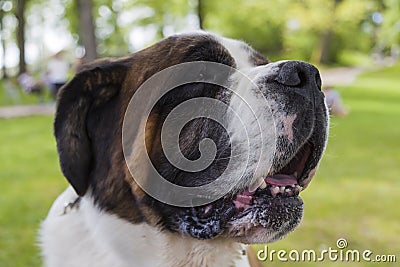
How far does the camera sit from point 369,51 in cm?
4394

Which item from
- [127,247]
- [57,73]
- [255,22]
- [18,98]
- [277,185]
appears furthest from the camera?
[255,22]

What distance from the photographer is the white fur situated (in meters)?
2.01

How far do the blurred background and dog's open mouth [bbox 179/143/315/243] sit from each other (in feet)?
0.94

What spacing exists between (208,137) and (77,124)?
50cm

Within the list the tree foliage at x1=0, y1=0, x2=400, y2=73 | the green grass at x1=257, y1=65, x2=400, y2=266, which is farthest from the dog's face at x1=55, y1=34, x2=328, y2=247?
the tree foliage at x1=0, y1=0, x2=400, y2=73

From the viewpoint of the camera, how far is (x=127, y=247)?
2.01 meters

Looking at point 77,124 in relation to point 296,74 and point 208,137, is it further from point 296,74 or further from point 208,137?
point 296,74

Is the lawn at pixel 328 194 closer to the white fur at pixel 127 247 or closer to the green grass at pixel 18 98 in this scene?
the white fur at pixel 127 247

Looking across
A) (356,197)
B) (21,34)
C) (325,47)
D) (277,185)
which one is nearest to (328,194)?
(356,197)

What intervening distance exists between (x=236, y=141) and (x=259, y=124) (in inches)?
4.4

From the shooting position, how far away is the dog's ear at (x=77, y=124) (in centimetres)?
205

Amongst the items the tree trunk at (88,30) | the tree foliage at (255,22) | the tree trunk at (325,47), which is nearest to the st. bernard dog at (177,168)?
the tree trunk at (88,30)

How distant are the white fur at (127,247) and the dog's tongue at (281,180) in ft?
1.01

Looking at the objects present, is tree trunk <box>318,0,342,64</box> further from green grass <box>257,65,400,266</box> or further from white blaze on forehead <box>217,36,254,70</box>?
white blaze on forehead <box>217,36,254,70</box>
